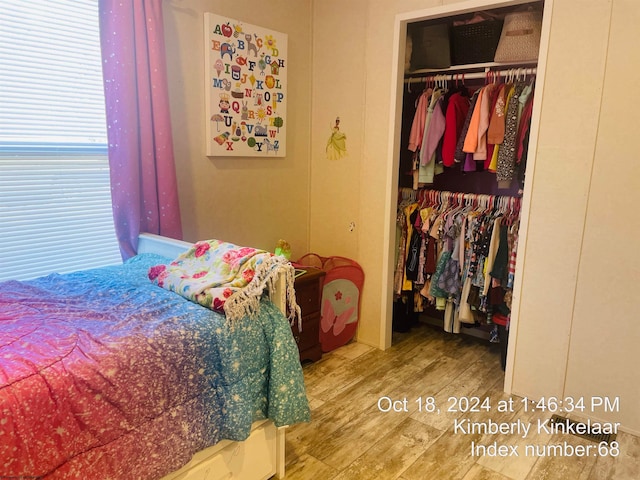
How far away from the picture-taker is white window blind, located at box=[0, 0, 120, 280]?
2.12 metres

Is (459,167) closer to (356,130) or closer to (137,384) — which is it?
(356,130)

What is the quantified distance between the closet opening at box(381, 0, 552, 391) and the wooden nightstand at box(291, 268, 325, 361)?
20.0 inches

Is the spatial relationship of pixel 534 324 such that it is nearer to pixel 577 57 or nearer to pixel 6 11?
pixel 577 57

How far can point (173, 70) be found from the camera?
261cm

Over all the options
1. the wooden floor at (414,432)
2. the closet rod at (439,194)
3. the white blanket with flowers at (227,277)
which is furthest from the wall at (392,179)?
the white blanket with flowers at (227,277)

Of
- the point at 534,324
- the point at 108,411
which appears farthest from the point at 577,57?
the point at 108,411

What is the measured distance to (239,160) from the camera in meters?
3.02

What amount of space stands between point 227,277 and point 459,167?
7.19ft

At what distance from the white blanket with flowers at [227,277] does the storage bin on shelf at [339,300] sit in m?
1.24

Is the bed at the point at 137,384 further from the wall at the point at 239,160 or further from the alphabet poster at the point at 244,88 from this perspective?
the alphabet poster at the point at 244,88

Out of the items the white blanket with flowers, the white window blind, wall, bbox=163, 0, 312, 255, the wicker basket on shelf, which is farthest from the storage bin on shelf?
the wicker basket on shelf

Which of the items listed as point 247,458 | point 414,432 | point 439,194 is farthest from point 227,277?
point 439,194

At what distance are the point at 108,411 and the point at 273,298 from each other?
0.69 meters

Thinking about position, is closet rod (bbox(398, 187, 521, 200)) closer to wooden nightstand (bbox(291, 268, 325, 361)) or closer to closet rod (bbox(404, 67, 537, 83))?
closet rod (bbox(404, 67, 537, 83))
